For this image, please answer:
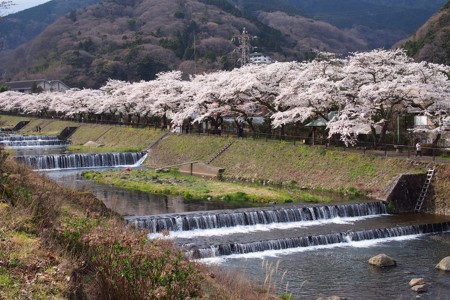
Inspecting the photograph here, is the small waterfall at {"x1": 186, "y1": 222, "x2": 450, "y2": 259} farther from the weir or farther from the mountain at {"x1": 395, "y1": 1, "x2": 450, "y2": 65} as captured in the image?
the weir

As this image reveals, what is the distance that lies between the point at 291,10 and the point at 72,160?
157 meters

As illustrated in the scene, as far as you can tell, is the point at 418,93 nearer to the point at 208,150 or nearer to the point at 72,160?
the point at 208,150

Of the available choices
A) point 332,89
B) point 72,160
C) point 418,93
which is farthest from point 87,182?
point 418,93

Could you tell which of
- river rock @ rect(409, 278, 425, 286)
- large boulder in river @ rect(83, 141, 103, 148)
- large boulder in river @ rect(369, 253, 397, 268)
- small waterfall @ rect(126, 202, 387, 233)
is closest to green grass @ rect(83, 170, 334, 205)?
small waterfall @ rect(126, 202, 387, 233)

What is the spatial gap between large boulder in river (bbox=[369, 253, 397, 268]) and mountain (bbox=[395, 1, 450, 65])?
43.0 metres

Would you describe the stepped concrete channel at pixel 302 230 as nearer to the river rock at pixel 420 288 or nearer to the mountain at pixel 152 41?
the river rock at pixel 420 288

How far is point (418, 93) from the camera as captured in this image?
27781 mm

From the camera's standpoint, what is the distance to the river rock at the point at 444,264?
50.4ft

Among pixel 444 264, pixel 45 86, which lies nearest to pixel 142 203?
pixel 444 264

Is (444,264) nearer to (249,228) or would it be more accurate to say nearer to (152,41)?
(249,228)

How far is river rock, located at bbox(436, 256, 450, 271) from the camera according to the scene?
50.4ft

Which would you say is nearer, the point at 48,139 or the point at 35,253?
the point at 35,253

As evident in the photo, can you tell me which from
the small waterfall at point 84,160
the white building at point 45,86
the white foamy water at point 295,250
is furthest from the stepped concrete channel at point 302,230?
the white building at point 45,86

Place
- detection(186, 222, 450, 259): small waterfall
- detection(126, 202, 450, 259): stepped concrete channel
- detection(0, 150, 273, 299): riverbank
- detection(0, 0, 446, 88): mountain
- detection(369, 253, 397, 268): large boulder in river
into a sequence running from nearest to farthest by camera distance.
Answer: detection(0, 150, 273, 299): riverbank
detection(369, 253, 397, 268): large boulder in river
detection(186, 222, 450, 259): small waterfall
detection(126, 202, 450, 259): stepped concrete channel
detection(0, 0, 446, 88): mountain
